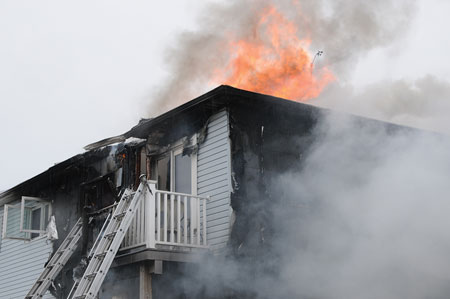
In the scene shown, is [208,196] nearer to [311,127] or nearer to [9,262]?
[311,127]

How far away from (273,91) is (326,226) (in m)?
3.57

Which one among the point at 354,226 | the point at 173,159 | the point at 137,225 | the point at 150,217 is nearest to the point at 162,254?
the point at 150,217

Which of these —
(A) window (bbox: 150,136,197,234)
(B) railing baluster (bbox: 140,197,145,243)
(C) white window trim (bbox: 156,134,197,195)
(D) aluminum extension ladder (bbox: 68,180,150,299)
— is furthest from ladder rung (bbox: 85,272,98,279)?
(C) white window trim (bbox: 156,134,197,195)

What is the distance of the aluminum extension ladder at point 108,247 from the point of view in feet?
34.1

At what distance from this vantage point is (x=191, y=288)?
11.6m

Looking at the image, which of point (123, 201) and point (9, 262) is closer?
point (123, 201)

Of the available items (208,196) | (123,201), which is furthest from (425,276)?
(123,201)

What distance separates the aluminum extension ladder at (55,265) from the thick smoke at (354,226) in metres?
3.23

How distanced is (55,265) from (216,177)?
4.27 m

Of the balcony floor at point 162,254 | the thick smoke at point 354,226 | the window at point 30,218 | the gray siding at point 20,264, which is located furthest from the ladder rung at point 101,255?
A: the window at point 30,218

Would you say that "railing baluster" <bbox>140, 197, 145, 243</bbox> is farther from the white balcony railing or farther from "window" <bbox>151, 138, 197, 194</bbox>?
"window" <bbox>151, 138, 197, 194</bbox>

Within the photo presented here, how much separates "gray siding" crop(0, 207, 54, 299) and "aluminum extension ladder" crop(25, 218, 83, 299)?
3157 mm

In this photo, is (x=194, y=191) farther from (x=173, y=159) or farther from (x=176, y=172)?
(x=173, y=159)

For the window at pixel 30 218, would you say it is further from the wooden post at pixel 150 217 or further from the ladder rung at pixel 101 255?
the wooden post at pixel 150 217
